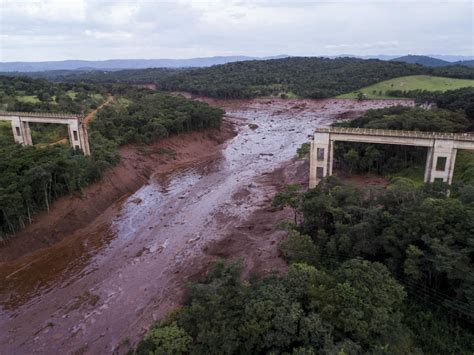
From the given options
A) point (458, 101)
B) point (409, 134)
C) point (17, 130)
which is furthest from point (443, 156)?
point (17, 130)

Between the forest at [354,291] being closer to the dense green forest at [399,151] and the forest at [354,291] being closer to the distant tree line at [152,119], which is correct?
the dense green forest at [399,151]

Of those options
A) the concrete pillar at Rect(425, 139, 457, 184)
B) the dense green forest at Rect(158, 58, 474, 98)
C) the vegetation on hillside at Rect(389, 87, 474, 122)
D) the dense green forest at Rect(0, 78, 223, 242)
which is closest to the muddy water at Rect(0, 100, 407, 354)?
the dense green forest at Rect(0, 78, 223, 242)

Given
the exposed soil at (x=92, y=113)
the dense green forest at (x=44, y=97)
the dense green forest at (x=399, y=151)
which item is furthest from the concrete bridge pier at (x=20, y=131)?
the dense green forest at (x=399, y=151)

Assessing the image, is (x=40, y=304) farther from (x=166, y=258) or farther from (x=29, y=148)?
(x=29, y=148)

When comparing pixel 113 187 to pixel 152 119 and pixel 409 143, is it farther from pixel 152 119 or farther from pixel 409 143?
pixel 409 143

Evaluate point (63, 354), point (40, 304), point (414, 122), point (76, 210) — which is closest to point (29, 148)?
point (76, 210)
